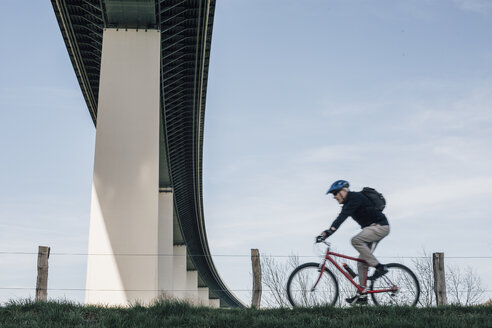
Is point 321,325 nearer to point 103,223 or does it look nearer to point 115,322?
point 115,322

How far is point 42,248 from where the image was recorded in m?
11.2

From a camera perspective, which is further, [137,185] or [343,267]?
[137,185]

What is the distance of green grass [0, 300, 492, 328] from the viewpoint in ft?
24.8

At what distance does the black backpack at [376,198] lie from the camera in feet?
28.2

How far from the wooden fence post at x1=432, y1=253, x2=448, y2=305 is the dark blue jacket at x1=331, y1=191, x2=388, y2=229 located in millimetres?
3595

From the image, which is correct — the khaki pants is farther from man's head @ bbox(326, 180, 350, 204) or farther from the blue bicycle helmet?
the blue bicycle helmet

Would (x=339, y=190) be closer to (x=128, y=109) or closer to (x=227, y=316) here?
(x=227, y=316)

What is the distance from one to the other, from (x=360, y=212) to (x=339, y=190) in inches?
18.8

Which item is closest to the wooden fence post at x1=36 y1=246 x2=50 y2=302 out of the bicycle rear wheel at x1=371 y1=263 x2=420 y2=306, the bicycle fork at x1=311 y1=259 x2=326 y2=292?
the bicycle fork at x1=311 y1=259 x2=326 y2=292

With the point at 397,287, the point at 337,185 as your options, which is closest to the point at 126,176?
the point at 337,185

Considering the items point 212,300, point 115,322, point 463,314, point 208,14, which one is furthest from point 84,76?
point 212,300

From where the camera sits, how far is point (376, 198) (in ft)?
28.2

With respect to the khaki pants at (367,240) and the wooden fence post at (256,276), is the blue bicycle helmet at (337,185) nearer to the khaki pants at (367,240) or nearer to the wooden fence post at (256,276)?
the khaki pants at (367,240)

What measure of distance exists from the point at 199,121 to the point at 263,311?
1955 centimetres
